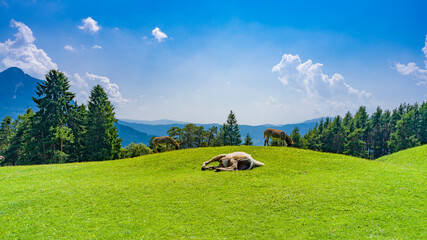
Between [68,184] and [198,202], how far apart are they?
950 cm

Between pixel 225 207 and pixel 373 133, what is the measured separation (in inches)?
3916

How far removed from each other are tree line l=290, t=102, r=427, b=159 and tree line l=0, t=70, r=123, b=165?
224 ft

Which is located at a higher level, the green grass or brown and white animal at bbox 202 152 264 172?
brown and white animal at bbox 202 152 264 172

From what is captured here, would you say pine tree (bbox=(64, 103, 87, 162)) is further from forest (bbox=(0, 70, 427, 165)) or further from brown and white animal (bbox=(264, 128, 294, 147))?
brown and white animal (bbox=(264, 128, 294, 147))

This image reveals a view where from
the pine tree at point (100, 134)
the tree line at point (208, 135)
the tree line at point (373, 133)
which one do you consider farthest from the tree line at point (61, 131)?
the tree line at point (373, 133)

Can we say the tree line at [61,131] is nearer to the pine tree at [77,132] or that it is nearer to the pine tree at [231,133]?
the pine tree at [77,132]

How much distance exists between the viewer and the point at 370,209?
773 centimetres

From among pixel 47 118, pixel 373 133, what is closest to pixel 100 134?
pixel 47 118

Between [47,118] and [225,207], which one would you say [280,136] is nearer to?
[225,207]

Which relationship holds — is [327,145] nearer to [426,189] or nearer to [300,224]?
[426,189]

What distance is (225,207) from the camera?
29.2ft

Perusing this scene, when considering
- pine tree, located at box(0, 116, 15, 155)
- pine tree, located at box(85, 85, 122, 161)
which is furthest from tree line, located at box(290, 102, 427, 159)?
pine tree, located at box(0, 116, 15, 155)

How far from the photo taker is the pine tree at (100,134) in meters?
41.2

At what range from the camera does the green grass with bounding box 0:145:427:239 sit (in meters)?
7.06
